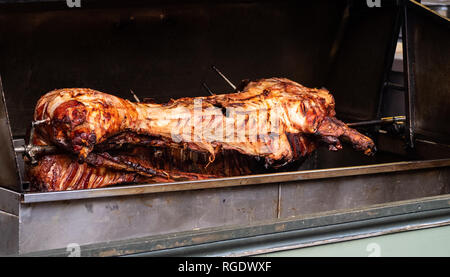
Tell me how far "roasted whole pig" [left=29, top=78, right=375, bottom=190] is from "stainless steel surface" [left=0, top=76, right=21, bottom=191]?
0.24 meters

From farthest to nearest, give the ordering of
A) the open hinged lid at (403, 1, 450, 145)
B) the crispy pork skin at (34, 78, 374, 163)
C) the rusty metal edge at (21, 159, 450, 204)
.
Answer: the open hinged lid at (403, 1, 450, 145), the crispy pork skin at (34, 78, 374, 163), the rusty metal edge at (21, 159, 450, 204)

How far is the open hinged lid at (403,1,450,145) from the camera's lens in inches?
119

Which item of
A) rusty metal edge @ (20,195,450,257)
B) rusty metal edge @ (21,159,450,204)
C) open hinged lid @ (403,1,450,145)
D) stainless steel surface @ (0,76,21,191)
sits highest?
open hinged lid @ (403,1,450,145)

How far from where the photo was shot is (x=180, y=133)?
257 cm

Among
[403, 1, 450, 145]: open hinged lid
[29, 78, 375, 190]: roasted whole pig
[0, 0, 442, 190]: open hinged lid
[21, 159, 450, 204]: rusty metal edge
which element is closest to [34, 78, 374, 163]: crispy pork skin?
[29, 78, 375, 190]: roasted whole pig

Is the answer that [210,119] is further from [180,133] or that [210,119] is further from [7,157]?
[7,157]

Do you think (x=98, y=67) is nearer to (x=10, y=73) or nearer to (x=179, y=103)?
(x=10, y=73)

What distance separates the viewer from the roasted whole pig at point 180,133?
229cm

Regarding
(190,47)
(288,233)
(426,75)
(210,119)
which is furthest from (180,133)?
(426,75)

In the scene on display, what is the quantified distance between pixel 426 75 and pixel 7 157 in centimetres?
234

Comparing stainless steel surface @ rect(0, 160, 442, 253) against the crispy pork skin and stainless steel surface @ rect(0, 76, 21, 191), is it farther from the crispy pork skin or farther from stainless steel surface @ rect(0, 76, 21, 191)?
the crispy pork skin

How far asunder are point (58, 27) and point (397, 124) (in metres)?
2.16

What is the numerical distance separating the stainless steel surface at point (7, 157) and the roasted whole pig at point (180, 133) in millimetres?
243

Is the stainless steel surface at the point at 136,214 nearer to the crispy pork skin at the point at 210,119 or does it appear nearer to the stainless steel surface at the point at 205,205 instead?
the stainless steel surface at the point at 205,205
